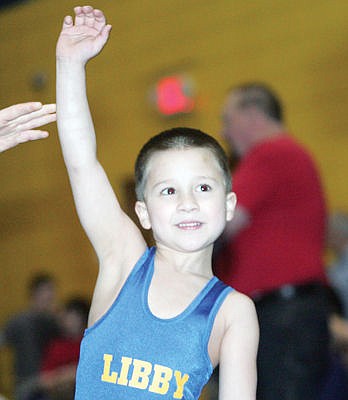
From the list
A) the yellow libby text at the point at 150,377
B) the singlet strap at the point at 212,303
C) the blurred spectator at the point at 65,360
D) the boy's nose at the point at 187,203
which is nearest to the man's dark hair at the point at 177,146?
the boy's nose at the point at 187,203

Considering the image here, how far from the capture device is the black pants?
10.2 feet

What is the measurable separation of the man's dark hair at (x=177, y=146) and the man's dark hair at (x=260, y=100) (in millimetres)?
1464

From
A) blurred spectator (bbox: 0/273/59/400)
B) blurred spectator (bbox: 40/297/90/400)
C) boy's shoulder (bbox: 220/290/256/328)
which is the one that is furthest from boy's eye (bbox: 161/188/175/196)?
blurred spectator (bbox: 0/273/59/400)

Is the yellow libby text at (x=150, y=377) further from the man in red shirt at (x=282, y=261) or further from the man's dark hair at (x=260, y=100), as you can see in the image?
the man's dark hair at (x=260, y=100)

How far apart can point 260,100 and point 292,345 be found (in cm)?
107

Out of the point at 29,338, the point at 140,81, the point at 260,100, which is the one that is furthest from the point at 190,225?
the point at 140,81

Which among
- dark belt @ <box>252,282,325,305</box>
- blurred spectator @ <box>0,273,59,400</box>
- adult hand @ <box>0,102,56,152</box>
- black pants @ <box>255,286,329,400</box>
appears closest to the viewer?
adult hand @ <box>0,102,56,152</box>

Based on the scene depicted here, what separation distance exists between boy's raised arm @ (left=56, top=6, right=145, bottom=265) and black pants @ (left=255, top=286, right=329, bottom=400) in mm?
1086

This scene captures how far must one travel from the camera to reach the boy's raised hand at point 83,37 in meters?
2.15

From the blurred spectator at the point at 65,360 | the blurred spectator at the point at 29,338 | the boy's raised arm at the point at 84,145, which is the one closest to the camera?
the boy's raised arm at the point at 84,145

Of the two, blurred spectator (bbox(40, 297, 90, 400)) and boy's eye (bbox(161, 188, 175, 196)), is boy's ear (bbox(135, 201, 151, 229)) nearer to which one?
boy's eye (bbox(161, 188, 175, 196))

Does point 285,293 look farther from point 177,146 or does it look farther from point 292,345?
point 177,146

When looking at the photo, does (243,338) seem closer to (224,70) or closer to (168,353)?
(168,353)

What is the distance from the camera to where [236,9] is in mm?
6711
